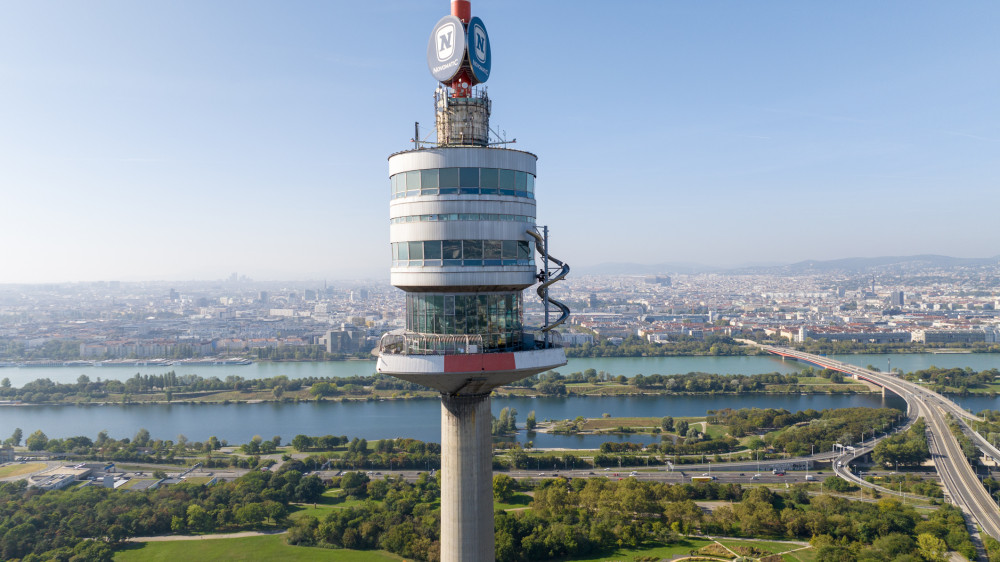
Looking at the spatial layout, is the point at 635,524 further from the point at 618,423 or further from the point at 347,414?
the point at 347,414

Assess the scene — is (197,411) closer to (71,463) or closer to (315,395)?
(315,395)

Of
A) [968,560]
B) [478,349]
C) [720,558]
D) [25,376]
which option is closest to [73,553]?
[478,349]

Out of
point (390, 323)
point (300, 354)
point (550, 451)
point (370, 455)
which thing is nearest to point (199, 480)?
point (370, 455)

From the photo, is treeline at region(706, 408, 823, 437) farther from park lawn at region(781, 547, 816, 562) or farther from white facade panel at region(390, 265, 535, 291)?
white facade panel at region(390, 265, 535, 291)

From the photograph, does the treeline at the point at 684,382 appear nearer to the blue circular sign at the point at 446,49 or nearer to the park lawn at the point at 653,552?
the park lawn at the point at 653,552

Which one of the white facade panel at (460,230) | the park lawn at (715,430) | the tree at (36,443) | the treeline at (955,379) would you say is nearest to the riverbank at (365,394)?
the treeline at (955,379)

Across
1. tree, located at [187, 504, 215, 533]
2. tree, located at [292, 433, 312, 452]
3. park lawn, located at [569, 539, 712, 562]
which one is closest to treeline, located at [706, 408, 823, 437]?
park lawn, located at [569, 539, 712, 562]
